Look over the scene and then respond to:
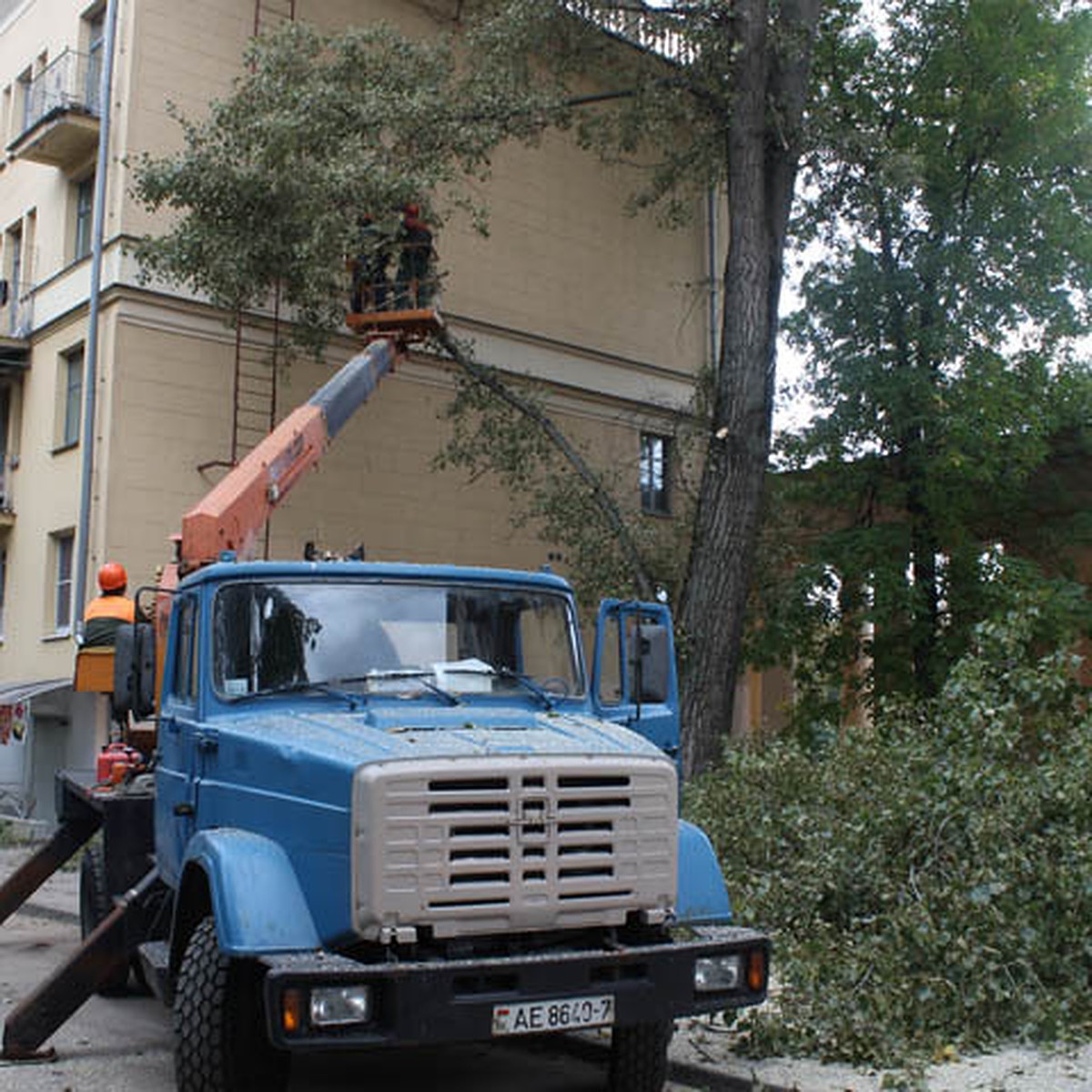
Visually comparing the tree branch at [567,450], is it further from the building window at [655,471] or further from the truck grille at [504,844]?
the truck grille at [504,844]

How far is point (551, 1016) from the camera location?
5719 millimetres

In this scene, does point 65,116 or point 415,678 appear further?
point 65,116

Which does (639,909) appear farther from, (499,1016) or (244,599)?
(244,599)

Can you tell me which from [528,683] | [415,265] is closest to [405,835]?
[528,683]

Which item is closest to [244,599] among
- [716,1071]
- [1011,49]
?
[716,1071]

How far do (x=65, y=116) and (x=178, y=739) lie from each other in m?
17.8

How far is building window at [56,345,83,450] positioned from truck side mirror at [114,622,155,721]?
1646cm

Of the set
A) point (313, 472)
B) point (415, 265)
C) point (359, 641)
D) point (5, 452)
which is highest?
point (415, 265)

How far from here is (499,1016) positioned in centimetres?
559

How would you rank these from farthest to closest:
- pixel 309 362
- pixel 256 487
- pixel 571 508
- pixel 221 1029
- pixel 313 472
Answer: pixel 309 362 → pixel 313 472 → pixel 571 508 → pixel 256 487 → pixel 221 1029

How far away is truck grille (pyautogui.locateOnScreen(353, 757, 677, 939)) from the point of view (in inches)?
222

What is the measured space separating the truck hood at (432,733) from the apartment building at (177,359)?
1512cm

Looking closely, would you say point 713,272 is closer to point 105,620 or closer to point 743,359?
point 743,359

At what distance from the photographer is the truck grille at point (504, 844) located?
5.63 m
